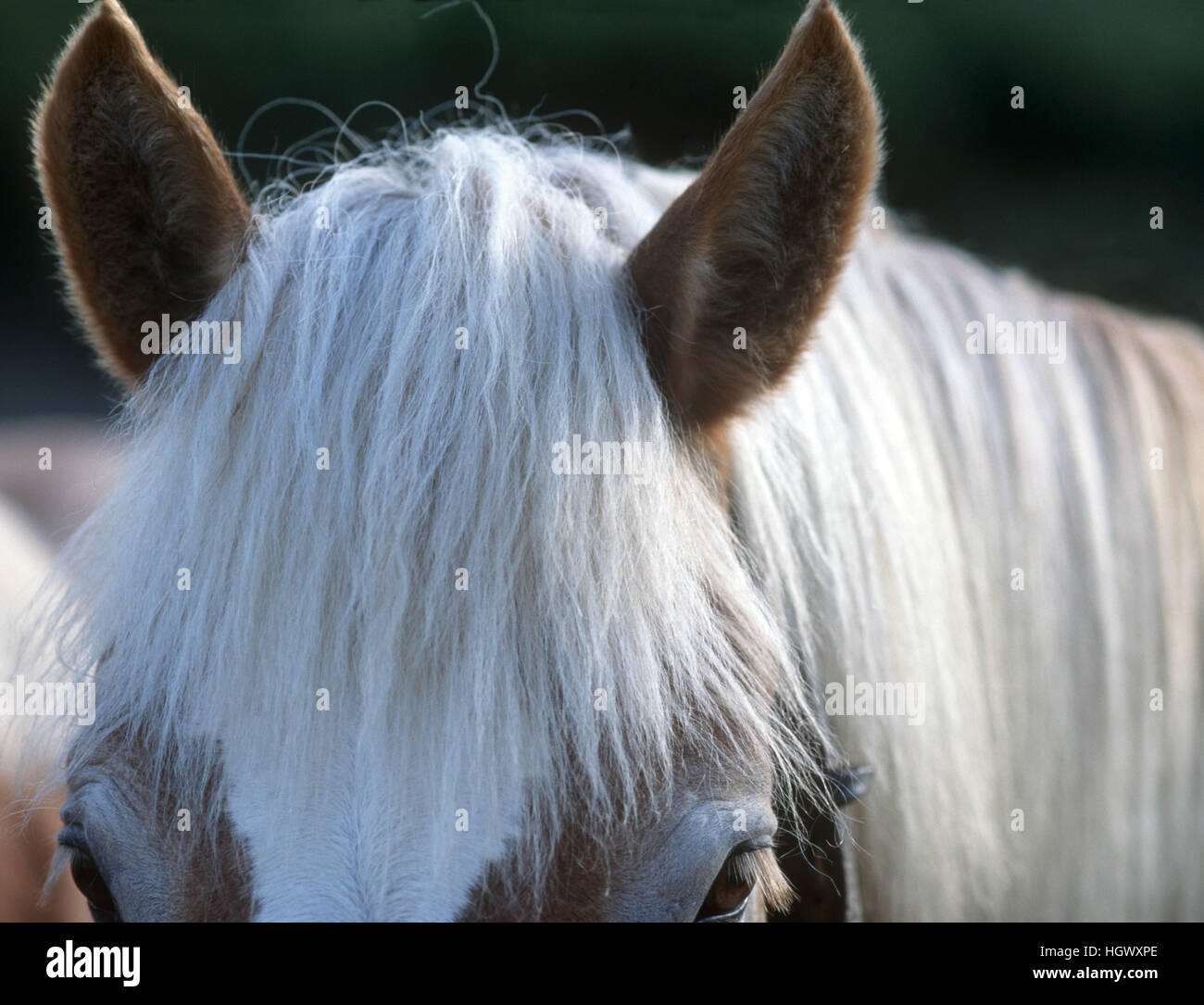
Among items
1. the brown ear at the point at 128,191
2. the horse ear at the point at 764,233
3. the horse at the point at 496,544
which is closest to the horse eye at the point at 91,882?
the horse at the point at 496,544

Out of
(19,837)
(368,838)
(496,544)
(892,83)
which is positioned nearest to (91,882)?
(368,838)

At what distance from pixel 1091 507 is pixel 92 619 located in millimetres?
1297

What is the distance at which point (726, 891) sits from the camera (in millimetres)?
875

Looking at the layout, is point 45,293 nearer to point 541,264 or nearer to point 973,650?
point 541,264

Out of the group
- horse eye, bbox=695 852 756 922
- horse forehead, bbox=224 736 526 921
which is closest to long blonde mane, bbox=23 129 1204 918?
horse forehead, bbox=224 736 526 921

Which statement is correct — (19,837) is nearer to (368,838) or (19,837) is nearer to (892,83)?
(368,838)

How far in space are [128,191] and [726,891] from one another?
0.92m

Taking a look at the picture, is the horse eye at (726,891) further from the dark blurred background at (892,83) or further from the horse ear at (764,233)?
the dark blurred background at (892,83)

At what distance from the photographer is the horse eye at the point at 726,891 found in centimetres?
87

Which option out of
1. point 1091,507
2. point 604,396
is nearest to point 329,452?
point 604,396

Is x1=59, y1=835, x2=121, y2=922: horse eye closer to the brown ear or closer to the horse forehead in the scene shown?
the horse forehead

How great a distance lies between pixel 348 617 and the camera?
81cm

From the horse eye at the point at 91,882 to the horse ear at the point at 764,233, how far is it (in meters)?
0.74

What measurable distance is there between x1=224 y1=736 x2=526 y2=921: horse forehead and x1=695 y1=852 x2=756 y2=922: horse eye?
22cm
